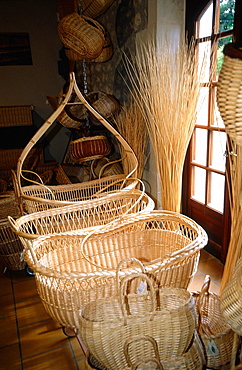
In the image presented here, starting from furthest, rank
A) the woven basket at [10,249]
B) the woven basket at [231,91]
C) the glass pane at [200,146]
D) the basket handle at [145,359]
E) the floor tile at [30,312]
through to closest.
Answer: the glass pane at [200,146] → the woven basket at [10,249] → the floor tile at [30,312] → the basket handle at [145,359] → the woven basket at [231,91]

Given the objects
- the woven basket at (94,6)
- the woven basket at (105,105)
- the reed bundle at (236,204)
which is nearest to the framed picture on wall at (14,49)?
the woven basket at (94,6)

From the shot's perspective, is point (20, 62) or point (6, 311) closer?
point (6, 311)

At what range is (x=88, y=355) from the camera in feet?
4.91

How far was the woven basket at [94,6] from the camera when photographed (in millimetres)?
3385

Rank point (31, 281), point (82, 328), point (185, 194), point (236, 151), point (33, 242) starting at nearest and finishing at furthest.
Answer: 1. point (82, 328)
2. point (236, 151)
3. point (33, 242)
4. point (31, 281)
5. point (185, 194)

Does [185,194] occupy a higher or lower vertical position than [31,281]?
higher

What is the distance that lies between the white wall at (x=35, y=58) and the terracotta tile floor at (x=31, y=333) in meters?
3.50

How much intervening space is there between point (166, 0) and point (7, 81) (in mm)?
3300

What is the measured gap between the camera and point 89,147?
3.38m

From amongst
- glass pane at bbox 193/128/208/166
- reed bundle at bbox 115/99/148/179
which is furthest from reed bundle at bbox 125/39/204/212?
reed bundle at bbox 115/99/148/179

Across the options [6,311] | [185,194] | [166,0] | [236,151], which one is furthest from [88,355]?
[166,0]

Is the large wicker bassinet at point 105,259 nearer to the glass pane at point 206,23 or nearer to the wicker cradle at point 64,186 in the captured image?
the wicker cradle at point 64,186

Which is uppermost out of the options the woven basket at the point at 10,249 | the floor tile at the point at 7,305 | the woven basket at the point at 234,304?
the woven basket at the point at 234,304

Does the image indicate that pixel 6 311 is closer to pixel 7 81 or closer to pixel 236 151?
pixel 236 151
